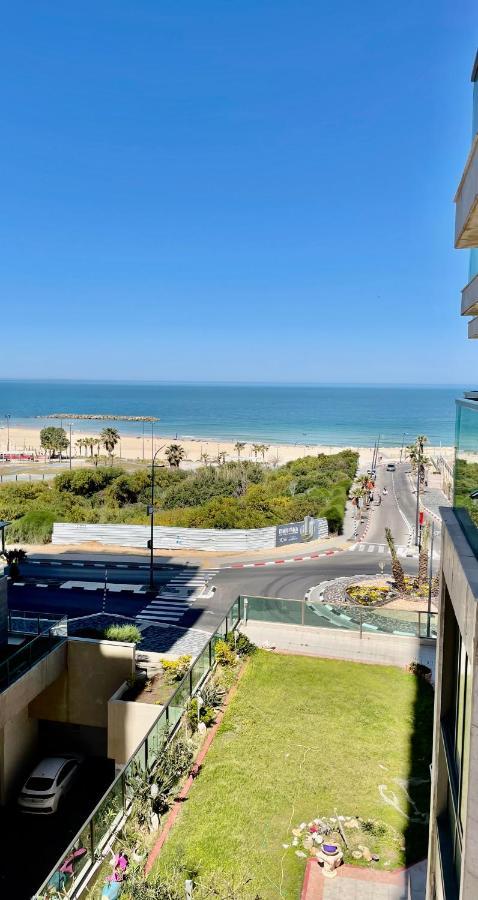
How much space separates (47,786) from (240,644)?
734 cm

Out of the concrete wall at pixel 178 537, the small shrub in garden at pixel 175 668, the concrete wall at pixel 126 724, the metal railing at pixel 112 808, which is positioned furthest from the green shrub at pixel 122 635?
the concrete wall at pixel 178 537

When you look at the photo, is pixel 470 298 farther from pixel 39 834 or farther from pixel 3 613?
pixel 39 834

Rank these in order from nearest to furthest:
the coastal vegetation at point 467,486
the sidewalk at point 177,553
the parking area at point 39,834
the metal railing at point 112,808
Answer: the coastal vegetation at point 467,486 < the metal railing at point 112,808 < the parking area at point 39,834 < the sidewalk at point 177,553

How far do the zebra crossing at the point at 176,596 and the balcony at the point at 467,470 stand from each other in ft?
70.0

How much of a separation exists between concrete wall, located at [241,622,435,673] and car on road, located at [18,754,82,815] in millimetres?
7744

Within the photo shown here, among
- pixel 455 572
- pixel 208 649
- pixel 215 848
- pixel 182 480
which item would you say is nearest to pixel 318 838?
pixel 215 848

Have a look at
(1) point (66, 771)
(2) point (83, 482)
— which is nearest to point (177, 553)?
(1) point (66, 771)

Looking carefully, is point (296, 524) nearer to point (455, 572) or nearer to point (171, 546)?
point (171, 546)

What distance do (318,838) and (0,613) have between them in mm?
11418

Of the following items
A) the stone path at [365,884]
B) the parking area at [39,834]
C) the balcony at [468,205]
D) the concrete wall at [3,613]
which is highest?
the balcony at [468,205]

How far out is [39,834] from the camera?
52.9 ft

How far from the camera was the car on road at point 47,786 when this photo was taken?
56.1ft

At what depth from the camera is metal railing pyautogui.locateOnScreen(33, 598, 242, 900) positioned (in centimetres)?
960

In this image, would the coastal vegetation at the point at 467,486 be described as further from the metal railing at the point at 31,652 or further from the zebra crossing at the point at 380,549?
the zebra crossing at the point at 380,549
